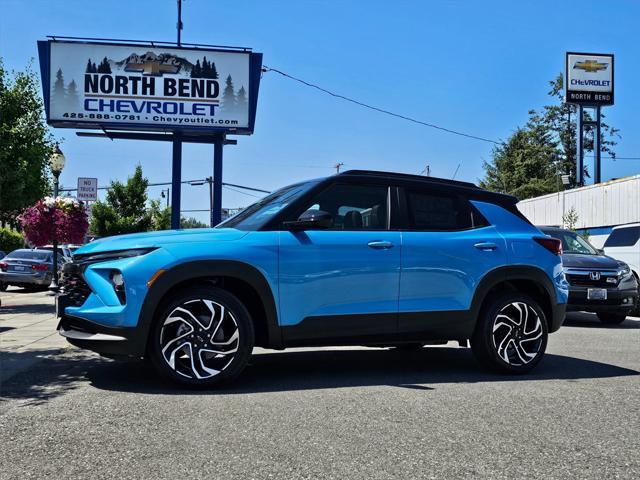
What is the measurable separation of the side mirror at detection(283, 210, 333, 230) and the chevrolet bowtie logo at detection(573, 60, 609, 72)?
40.1 meters

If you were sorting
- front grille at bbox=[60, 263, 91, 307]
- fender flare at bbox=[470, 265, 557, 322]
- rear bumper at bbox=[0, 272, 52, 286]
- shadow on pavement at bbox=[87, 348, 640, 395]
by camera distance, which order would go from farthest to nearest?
rear bumper at bbox=[0, 272, 52, 286]
fender flare at bbox=[470, 265, 557, 322]
shadow on pavement at bbox=[87, 348, 640, 395]
front grille at bbox=[60, 263, 91, 307]

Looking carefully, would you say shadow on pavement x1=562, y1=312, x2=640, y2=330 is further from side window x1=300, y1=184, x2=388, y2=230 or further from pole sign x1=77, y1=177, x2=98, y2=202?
pole sign x1=77, y1=177, x2=98, y2=202

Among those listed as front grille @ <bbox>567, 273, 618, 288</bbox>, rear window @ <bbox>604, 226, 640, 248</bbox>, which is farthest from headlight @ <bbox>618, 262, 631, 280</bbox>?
rear window @ <bbox>604, 226, 640, 248</bbox>

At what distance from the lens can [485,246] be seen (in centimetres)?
586

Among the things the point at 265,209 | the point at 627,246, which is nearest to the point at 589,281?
the point at 627,246

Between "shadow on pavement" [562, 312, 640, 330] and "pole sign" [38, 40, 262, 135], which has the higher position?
"pole sign" [38, 40, 262, 135]

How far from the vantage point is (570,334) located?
9469 mm

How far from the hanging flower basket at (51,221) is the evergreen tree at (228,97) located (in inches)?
213

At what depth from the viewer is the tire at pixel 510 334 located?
5824 millimetres

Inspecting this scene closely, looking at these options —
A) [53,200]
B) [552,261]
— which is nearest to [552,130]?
[53,200]

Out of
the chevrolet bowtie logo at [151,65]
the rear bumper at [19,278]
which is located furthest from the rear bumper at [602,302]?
the rear bumper at [19,278]

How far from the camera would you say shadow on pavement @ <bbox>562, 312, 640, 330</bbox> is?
11133 mm

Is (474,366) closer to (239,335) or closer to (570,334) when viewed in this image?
(239,335)

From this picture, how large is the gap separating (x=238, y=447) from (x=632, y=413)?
2882 millimetres
